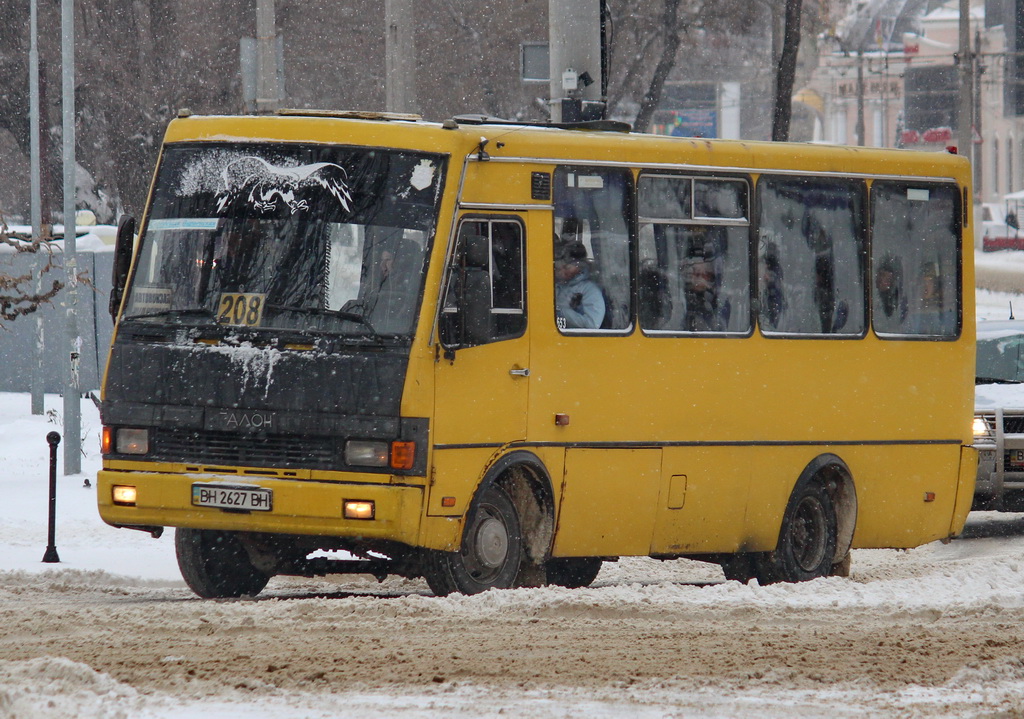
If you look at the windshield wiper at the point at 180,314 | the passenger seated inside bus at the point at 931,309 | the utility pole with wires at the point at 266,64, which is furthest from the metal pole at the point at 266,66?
the windshield wiper at the point at 180,314

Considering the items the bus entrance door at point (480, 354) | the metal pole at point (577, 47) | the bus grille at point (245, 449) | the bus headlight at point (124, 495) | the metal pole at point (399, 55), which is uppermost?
the metal pole at point (399, 55)

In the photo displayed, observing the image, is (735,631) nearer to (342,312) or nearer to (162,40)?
(342,312)

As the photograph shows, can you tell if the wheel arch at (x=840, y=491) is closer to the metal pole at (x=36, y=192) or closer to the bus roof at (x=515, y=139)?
the bus roof at (x=515, y=139)

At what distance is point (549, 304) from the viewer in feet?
35.1

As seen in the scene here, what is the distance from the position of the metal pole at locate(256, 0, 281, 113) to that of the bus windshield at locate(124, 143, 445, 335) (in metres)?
9.11

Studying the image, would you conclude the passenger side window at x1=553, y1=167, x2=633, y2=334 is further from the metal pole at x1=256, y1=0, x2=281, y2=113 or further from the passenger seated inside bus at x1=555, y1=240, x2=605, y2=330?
the metal pole at x1=256, y1=0, x2=281, y2=113

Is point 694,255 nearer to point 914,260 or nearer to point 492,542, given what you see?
point 914,260

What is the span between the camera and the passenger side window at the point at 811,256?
482 inches

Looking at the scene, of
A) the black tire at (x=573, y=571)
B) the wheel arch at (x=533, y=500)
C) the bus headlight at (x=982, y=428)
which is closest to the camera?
the wheel arch at (x=533, y=500)

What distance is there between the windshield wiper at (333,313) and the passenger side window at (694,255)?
84.3 inches

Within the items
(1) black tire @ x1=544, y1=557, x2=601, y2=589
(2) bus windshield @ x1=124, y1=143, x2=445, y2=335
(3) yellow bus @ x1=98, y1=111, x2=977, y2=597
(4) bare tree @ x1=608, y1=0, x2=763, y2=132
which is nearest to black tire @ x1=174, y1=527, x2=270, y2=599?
(3) yellow bus @ x1=98, y1=111, x2=977, y2=597

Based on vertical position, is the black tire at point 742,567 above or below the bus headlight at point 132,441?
below

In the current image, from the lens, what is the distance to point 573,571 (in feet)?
41.0

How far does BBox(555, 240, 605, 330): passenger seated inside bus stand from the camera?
426 inches
